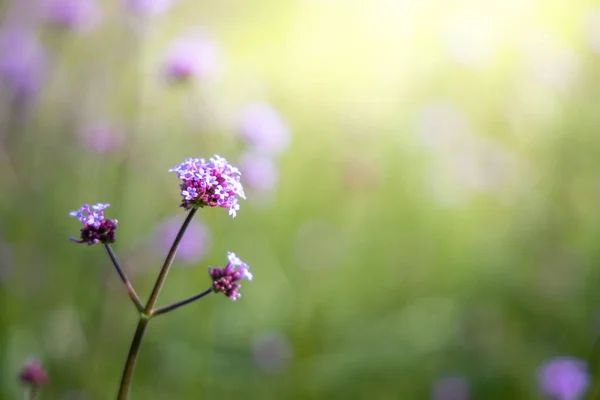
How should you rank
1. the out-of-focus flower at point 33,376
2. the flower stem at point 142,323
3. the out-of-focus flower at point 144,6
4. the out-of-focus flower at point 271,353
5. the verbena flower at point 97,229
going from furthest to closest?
the out-of-focus flower at point 271,353
the out-of-focus flower at point 144,6
the out-of-focus flower at point 33,376
the verbena flower at point 97,229
the flower stem at point 142,323

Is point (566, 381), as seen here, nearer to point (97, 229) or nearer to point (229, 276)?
point (229, 276)

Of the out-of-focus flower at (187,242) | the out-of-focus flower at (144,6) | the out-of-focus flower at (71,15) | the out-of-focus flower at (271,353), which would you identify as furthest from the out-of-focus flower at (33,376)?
the out-of-focus flower at (71,15)

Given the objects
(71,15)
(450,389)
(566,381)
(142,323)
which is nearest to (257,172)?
(71,15)

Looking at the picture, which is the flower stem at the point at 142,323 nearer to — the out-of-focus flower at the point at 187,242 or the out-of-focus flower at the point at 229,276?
the out-of-focus flower at the point at 229,276

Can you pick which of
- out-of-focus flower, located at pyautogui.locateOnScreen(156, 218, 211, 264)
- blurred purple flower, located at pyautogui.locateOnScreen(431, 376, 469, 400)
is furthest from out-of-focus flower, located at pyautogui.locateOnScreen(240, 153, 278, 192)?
blurred purple flower, located at pyautogui.locateOnScreen(431, 376, 469, 400)

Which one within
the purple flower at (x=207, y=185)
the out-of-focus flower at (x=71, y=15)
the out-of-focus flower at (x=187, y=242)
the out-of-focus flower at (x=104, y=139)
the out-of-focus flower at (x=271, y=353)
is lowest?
the purple flower at (x=207, y=185)

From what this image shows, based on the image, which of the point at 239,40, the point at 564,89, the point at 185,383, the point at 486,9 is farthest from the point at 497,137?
the point at 185,383

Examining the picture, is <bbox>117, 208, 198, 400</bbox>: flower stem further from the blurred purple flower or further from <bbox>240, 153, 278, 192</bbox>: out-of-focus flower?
the blurred purple flower
